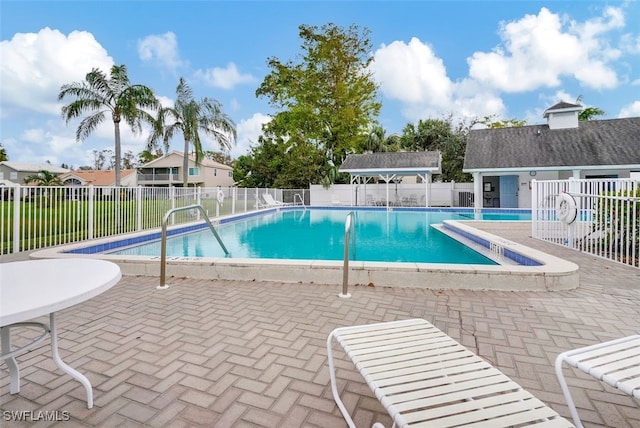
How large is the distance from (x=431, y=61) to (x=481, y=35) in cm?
380

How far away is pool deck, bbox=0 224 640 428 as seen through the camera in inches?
74.0

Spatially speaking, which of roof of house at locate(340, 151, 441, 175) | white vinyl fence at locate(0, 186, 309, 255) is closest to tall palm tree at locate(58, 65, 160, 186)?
white vinyl fence at locate(0, 186, 309, 255)

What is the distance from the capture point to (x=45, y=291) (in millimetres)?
1712

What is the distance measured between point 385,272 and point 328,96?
2653cm

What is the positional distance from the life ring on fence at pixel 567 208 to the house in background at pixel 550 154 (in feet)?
39.7

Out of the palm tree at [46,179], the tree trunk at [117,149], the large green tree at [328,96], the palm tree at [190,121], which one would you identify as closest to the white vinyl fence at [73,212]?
the tree trunk at [117,149]

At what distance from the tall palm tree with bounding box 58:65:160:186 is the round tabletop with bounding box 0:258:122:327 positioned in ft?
45.3

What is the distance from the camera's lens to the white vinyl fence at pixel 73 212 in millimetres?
6312

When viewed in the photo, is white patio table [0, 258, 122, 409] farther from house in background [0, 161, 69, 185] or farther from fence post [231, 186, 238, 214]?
house in background [0, 161, 69, 185]

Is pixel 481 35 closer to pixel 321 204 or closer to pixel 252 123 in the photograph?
pixel 321 204

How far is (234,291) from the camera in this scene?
4129 mm

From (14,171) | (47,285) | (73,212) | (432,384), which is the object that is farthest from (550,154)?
(14,171)

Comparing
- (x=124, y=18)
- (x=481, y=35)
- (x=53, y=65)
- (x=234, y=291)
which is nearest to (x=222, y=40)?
(x=124, y=18)

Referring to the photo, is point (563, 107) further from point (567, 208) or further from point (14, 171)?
point (14, 171)
